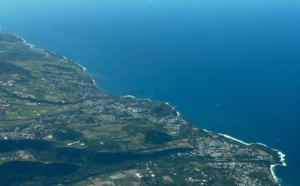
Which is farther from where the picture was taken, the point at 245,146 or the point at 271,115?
the point at 271,115

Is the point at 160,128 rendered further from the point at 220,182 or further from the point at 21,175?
the point at 21,175

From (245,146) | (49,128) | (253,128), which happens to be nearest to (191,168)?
(245,146)

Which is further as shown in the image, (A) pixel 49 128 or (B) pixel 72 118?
(B) pixel 72 118

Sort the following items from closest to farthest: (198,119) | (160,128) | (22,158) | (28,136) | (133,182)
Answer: (133,182) → (22,158) → (28,136) → (160,128) → (198,119)

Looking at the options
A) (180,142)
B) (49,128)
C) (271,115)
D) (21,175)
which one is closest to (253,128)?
(271,115)

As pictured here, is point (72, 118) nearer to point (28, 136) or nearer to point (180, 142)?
point (28, 136)

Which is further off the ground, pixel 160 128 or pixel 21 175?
pixel 160 128

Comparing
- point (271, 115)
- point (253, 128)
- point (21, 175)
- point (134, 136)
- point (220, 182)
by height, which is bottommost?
point (21, 175)

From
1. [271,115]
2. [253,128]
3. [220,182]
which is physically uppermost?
[271,115]

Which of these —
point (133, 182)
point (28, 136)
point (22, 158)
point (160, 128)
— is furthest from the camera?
point (160, 128)
